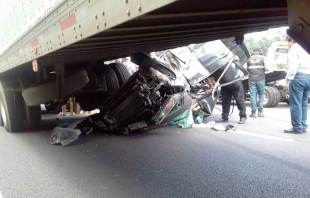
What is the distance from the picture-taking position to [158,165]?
12.6 feet

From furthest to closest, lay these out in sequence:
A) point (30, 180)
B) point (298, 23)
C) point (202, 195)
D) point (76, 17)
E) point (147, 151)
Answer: point (147, 151) < point (30, 180) < point (202, 195) < point (76, 17) < point (298, 23)

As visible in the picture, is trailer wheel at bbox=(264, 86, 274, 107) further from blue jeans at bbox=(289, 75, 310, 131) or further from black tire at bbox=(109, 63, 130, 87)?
black tire at bbox=(109, 63, 130, 87)

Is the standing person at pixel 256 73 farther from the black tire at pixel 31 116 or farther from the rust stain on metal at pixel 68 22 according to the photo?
the rust stain on metal at pixel 68 22

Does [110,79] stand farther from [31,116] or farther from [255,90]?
[255,90]

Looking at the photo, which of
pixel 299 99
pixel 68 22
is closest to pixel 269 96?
pixel 299 99

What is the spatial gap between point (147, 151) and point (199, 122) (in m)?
2.62

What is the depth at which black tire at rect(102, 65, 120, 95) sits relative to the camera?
5875 millimetres

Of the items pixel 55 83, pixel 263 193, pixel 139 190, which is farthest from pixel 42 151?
pixel 263 193

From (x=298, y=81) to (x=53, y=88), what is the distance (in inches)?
174

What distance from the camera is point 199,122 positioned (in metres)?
6.91

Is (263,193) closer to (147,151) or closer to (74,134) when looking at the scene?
(147,151)

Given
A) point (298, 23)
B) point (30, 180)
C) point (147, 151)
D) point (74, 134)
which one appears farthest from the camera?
point (74, 134)

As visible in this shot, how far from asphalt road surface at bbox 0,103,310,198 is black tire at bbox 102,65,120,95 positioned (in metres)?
0.92

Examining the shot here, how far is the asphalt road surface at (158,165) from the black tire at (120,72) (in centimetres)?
110
